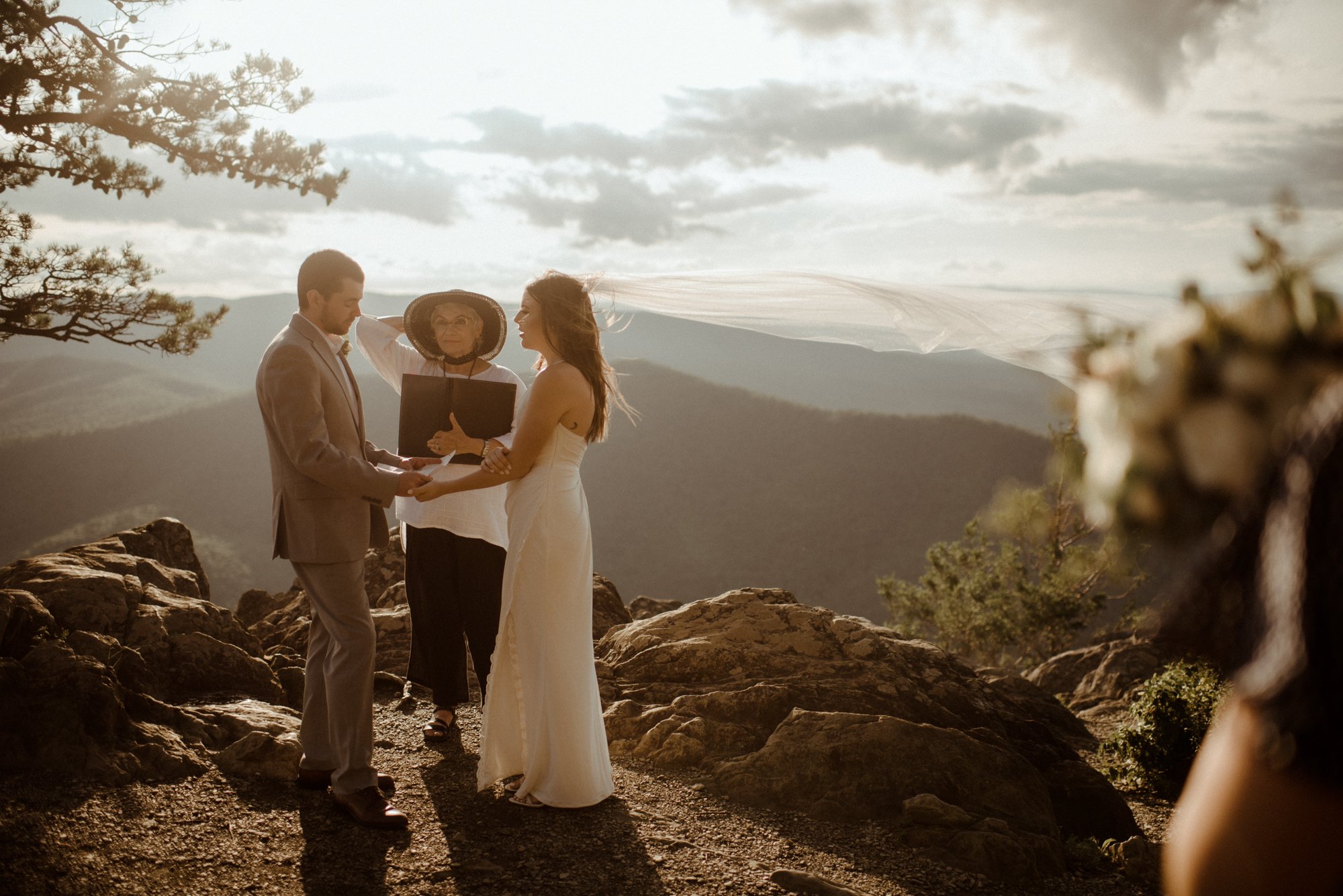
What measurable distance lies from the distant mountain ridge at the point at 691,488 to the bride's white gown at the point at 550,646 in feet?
154

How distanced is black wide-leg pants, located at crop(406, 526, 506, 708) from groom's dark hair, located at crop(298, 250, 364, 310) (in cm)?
187

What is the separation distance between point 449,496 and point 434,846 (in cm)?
216

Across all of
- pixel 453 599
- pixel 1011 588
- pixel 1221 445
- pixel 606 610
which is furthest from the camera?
pixel 1011 588

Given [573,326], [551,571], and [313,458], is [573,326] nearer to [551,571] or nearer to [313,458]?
[551,571]

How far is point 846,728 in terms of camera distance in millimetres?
5238

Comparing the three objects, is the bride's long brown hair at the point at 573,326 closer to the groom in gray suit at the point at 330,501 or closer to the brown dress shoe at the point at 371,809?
the groom in gray suit at the point at 330,501

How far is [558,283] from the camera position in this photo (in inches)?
171

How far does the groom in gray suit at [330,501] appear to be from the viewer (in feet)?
12.8

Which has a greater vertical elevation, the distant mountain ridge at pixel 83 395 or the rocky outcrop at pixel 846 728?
the rocky outcrop at pixel 846 728

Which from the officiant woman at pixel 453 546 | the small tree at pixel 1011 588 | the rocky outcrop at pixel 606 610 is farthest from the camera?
the small tree at pixel 1011 588

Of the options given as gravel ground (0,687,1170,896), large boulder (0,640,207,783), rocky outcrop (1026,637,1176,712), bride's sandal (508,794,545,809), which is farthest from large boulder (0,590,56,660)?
rocky outcrop (1026,637,1176,712)

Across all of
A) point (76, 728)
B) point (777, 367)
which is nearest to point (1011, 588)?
point (76, 728)

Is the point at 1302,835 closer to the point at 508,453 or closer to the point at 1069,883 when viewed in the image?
the point at 508,453

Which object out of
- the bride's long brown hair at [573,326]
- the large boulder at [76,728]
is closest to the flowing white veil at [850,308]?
the bride's long brown hair at [573,326]
